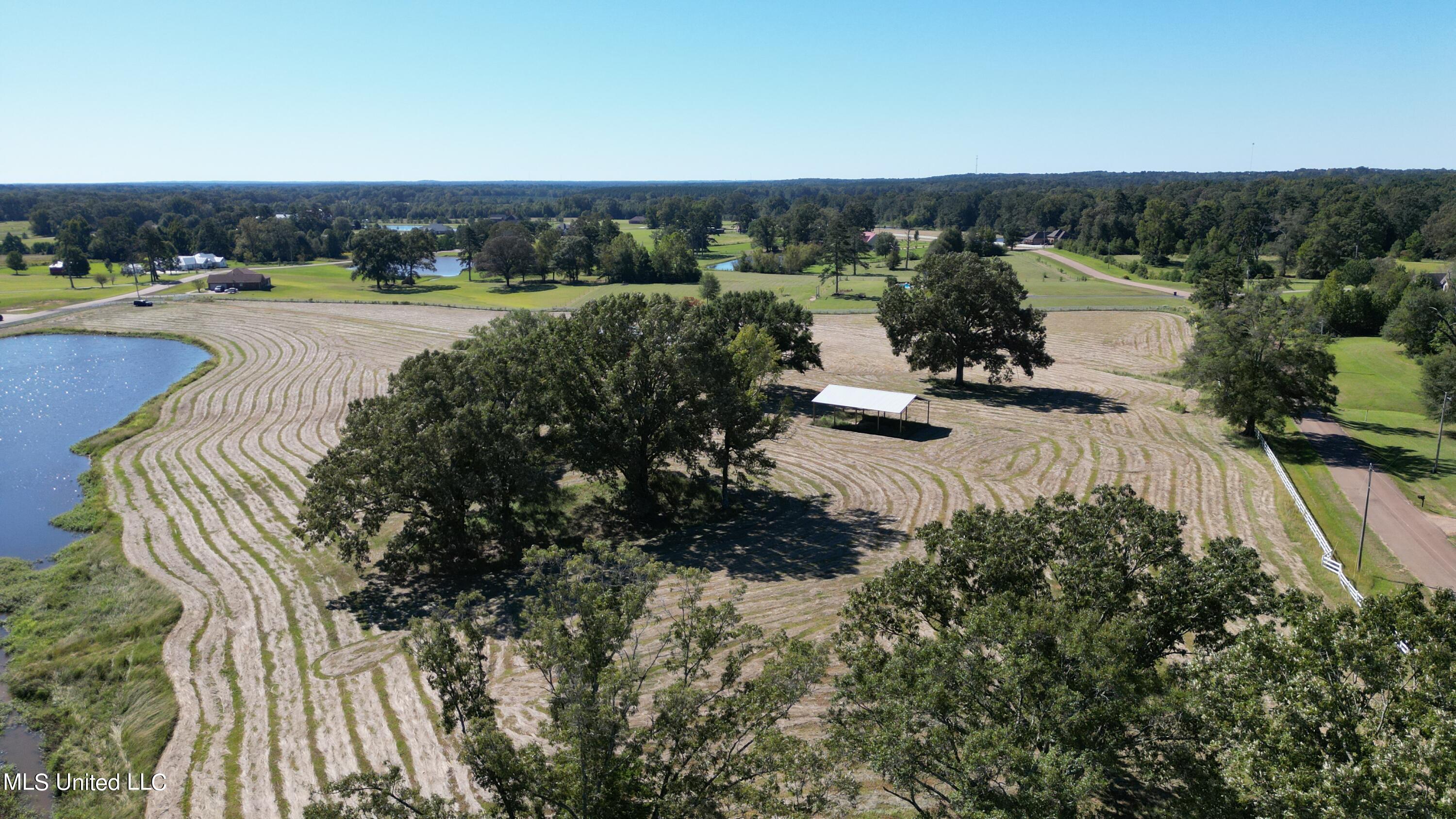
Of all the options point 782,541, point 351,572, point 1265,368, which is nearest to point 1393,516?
point 1265,368

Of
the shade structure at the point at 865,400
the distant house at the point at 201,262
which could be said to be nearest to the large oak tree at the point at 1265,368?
the shade structure at the point at 865,400

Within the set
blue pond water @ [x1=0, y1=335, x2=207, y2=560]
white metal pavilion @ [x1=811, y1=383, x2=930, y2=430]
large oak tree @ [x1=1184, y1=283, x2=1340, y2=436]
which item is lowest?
blue pond water @ [x1=0, y1=335, x2=207, y2=560]

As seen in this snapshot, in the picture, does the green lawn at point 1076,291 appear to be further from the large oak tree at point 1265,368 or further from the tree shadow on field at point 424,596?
the tree shadow on field at point 424,596

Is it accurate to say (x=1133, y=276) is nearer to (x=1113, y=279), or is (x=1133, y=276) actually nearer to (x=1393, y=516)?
(x=1113, y=279)

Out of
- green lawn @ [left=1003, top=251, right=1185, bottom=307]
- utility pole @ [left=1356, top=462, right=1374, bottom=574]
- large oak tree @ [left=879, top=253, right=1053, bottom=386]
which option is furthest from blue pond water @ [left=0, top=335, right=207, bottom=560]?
green lawn @ [left=1003, top=251, right=1185, bottom=307]

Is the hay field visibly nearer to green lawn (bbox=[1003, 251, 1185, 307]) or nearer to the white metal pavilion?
the white metal pavilion

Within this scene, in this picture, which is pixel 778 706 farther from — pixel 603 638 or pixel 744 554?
pixel 744 554

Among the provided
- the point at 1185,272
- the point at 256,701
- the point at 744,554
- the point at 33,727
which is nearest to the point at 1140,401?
the point at 744,554
